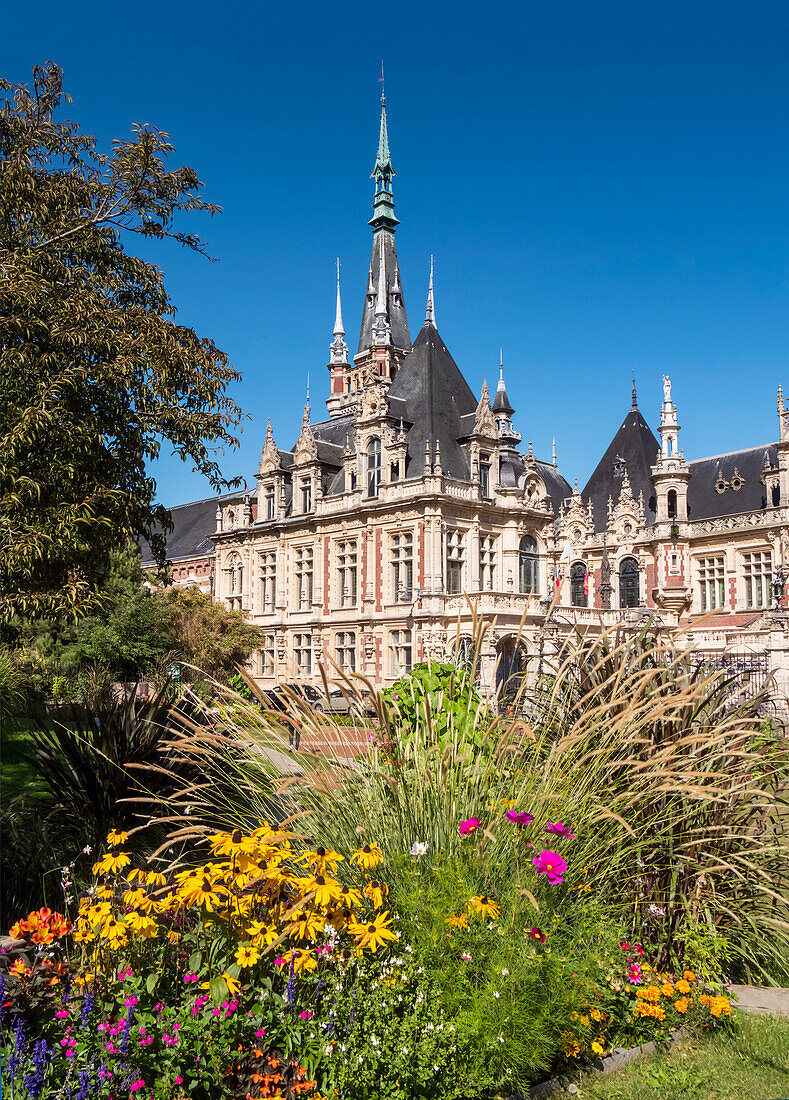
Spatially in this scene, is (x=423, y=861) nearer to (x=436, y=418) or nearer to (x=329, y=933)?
(x=329, y=933)

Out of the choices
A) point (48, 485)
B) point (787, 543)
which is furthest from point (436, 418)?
point (48, 485)

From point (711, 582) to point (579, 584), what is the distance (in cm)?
760

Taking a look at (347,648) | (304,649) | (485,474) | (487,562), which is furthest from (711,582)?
(304,649)

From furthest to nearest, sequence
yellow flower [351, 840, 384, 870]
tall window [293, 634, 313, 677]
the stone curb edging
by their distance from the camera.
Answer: tall window [293, 634, 313, 677]
the stone curb edging
yellow flower [351, 840, 384, 870]

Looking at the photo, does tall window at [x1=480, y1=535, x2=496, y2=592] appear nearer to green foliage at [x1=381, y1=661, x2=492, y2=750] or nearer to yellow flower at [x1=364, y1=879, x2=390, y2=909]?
green foliage at [x1=381, y1=661, x2=492, y2=750]

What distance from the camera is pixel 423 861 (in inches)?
180

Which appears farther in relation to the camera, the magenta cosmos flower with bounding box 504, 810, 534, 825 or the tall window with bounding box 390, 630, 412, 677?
the tall window with bounding box 390, 630, 412, 677

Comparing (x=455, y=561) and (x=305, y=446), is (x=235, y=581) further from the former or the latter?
(x=455, y=561)

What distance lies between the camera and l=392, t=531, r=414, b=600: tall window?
31609 mm

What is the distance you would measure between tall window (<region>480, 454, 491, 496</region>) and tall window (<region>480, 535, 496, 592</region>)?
77.8 inches

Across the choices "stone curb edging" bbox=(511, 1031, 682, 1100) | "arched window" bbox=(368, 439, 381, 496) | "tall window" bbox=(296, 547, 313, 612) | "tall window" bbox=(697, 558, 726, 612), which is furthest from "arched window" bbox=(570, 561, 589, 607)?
"stone curb edging" bbox=(511, 1031, 682, 1100)

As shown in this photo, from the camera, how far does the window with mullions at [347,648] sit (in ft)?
110

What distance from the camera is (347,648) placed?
3378 cm

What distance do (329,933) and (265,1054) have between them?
0.58 meters
